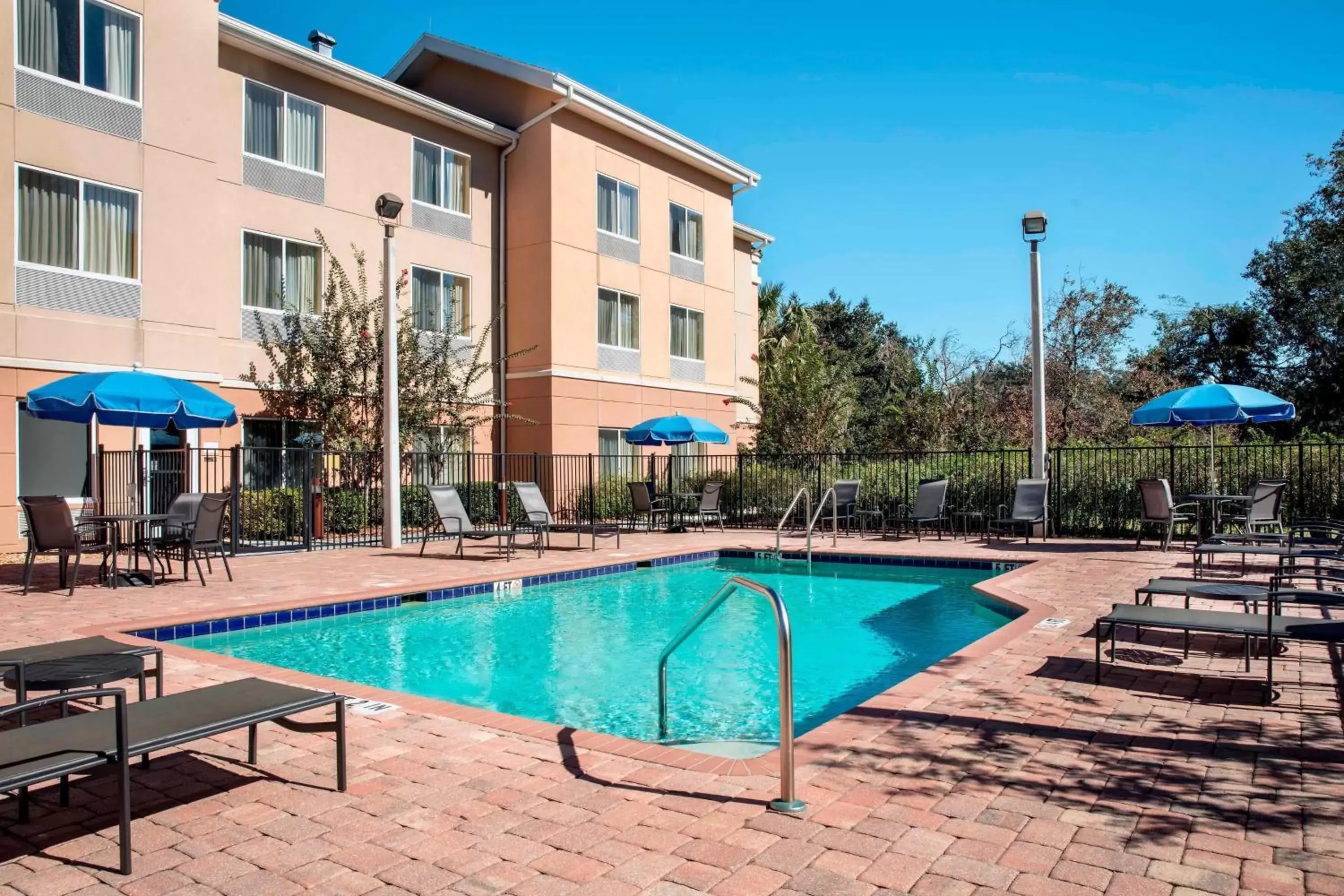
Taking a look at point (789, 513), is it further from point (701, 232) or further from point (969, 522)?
point (701, 232)

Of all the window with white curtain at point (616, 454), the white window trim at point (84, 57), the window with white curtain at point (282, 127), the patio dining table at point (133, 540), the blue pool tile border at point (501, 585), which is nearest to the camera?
the blue pool tile border at point (501, 585)

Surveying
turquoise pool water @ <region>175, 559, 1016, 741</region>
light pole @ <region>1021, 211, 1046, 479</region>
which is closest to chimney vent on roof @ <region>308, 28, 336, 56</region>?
turquoise pool water @ <region>175, 559, 1016, 741</region>

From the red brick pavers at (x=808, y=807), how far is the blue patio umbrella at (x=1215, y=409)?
725cm

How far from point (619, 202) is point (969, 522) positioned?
1108cm

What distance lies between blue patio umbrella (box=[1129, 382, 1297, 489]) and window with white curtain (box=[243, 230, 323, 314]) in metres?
14.3

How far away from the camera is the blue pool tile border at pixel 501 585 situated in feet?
25.1

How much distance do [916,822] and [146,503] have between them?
12.8m

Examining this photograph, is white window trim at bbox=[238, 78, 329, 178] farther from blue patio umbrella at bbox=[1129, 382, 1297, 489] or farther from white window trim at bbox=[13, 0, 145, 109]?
blue patio umbrella at bbox=[1129, 382, 1297, 489]

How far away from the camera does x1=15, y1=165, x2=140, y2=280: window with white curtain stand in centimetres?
1316

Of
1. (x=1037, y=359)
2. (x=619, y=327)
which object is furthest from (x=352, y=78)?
(x=1037, y=359)

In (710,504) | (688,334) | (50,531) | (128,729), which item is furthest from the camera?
(688,334)

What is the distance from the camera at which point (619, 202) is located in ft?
70.7

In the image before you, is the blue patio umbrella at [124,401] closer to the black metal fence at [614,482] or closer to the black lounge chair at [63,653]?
the black metal fence at [614,482]

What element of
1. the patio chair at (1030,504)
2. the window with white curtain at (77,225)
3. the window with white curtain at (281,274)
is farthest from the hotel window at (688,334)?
the window with white curtain at (77,225)
